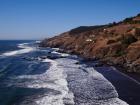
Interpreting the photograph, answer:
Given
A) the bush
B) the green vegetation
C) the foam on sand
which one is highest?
the bush

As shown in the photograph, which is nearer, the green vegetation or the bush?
the green vegetation

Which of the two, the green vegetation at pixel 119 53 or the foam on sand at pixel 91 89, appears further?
the green vegetation at pixel 119 53

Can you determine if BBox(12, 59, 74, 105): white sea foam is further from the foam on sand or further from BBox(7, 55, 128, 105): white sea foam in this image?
the foam on sand

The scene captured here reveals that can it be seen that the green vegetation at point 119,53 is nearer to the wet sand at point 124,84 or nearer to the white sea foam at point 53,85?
the wet sand at point 124,84

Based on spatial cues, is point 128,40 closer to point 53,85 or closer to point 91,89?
point 53,85

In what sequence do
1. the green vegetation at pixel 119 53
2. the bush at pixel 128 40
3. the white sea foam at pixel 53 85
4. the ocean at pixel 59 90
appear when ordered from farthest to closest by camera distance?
1. the bush at pixel 128 40
2. the green vegetation at pixel 119 53
3. the ocean at pixel 59 90
4. the white sea foam at pixel 53 85

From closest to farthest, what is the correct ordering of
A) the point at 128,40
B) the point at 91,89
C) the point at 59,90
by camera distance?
the point at 59,90
the point at 91,89
the point at 128,40

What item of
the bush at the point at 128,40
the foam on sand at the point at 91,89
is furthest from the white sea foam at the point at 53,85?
the bush at the point at 128,40

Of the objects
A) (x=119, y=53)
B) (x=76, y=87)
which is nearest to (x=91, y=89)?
(x=76, y=87)

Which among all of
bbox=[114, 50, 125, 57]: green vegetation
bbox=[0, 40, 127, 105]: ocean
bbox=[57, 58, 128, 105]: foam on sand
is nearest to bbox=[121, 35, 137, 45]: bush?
bbox=[114, 50, 125, 57]: green vegetation

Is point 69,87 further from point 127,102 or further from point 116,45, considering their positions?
point 116,45

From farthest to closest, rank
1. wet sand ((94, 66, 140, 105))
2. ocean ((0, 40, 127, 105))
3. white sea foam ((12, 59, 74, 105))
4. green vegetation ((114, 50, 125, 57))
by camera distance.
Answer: green vegetation ((114, 50, 125, 57)) → wet sand ((94, 66, 140, 105)) → ocean ((0, 40, 127, 105)) → white sea foam ((12, 59, 74, 105))
